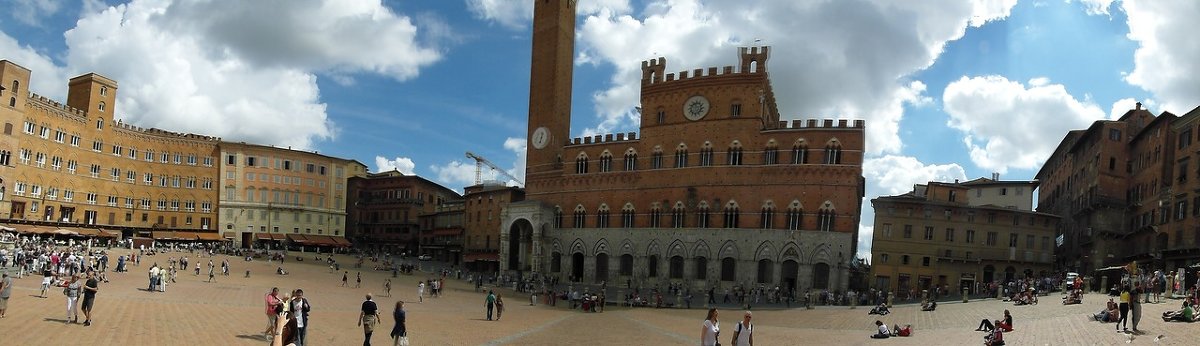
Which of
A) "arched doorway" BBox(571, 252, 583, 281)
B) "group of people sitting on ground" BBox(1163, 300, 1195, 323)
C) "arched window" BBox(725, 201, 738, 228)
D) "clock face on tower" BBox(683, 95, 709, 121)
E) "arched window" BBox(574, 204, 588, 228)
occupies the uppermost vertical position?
"clock face on tower" BBox(683, 95, 709, 121)

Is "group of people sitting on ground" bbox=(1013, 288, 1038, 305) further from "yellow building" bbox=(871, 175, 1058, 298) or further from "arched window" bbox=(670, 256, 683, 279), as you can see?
"arched window" bbox=(670, 256, 683, 279)

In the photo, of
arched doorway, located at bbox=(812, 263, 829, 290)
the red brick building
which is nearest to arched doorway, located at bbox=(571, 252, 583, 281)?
the red brick building

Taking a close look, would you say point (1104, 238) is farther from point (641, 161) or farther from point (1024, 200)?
point (641, 161)

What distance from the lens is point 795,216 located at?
200 feet

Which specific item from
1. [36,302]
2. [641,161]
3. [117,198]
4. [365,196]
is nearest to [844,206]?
[641,161]

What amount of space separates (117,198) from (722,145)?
218ft

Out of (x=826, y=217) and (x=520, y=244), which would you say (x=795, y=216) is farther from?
(x=520, y=244)

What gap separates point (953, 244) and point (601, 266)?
2871 centimetres

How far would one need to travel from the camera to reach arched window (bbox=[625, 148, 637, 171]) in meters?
70.2

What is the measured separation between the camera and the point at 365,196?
106062 mm

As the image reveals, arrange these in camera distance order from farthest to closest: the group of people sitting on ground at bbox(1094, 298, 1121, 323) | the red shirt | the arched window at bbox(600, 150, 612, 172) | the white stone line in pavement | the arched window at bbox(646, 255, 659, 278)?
the arched window at bbox(600, 150, 612, 172) → the arched window at bbox(646, 255, 659, 278) → the group of people sitting on ground at bbox(1094, 298, 1121, 323) → the white stone line in pavement → the red shirt

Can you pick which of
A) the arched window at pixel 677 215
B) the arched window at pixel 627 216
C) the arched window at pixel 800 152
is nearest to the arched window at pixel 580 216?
the arched window at pixel 627 216

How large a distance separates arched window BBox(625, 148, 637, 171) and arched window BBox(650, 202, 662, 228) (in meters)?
4.31

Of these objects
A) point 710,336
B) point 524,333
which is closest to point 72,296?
point 524,333
